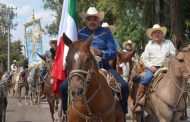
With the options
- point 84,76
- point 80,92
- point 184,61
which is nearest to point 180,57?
point 184,61

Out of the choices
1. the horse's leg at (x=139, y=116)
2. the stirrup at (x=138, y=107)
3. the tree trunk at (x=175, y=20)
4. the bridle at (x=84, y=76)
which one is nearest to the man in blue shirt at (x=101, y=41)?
the bridle at (x=84, y=76)

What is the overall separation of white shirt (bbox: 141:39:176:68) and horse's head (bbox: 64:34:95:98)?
4.30 meters

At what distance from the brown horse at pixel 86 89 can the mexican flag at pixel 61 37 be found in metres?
1.67

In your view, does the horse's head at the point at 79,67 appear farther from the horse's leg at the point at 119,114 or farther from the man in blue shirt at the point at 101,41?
the horse's leg at the point at 119,114

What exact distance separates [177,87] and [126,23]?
1004 inches

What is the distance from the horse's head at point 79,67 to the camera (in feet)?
23.6

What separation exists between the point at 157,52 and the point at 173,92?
59.1 inches

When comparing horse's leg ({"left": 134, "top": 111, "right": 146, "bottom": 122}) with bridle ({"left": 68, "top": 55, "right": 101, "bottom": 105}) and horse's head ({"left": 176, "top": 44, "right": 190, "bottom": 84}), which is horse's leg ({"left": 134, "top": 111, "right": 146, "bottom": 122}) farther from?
bridle ({"left": 68, "top": 55, "right": 101, "bottom": 105})

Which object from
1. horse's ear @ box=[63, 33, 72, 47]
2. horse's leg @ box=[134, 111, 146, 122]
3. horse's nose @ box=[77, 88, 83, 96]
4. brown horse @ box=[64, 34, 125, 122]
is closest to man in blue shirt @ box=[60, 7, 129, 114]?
brown horse @ box=[64, 34, 125, 122]

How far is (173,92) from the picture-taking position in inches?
422

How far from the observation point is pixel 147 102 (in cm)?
1188

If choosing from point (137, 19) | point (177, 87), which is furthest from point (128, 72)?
point (137, 19)

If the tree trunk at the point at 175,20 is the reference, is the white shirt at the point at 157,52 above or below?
below

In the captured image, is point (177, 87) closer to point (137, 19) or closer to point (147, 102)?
point (147, 102)
